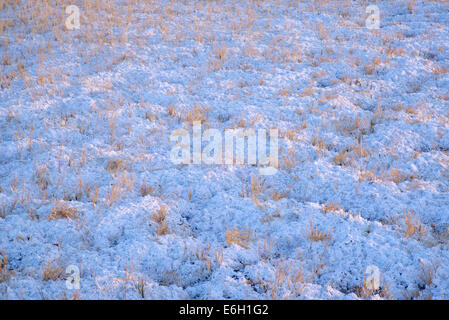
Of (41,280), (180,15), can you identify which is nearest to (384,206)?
(41,280)

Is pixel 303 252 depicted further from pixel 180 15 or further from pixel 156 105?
pixel 180 15

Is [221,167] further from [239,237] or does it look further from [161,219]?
[239,237]

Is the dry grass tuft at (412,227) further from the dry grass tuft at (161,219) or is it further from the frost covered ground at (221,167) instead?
the dry grass tuft at (161,219)

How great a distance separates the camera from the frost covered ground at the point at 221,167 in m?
3.20

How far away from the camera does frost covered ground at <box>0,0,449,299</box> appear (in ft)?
10.5

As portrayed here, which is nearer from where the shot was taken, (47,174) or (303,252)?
(303,252)

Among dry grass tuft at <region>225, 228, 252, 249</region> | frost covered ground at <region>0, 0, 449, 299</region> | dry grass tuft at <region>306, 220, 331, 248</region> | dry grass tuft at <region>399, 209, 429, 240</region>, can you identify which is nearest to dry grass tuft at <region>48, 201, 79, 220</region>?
frost covered ground at <region>0, 0, 449, 299</region>

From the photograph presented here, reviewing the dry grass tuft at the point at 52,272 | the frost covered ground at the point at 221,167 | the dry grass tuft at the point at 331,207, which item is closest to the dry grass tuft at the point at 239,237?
the frost covered ground at the point at 221,167

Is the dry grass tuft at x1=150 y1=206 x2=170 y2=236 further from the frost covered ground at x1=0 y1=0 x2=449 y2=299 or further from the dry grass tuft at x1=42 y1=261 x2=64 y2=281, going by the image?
the dry grass tuft at x1=42 y1=261 x2=64 y2=281

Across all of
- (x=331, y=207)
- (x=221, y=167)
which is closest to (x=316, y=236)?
(x=331, y=207)

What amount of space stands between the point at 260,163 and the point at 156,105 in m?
2.42

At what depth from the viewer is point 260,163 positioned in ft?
16.0

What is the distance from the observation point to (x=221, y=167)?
4.78m

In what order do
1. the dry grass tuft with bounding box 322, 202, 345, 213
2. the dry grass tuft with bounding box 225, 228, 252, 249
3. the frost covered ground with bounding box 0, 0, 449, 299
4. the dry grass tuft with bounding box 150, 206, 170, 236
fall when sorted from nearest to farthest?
the frost covered ground with bounding box 0, 0, 449, 299
the dry grass tuft with bounding box 225, 228, 252, 249
the dry grass tuft with bounding box 150, 206, 170, 236
the dry grass tuft with bounding box 322, 202, 345, 213
